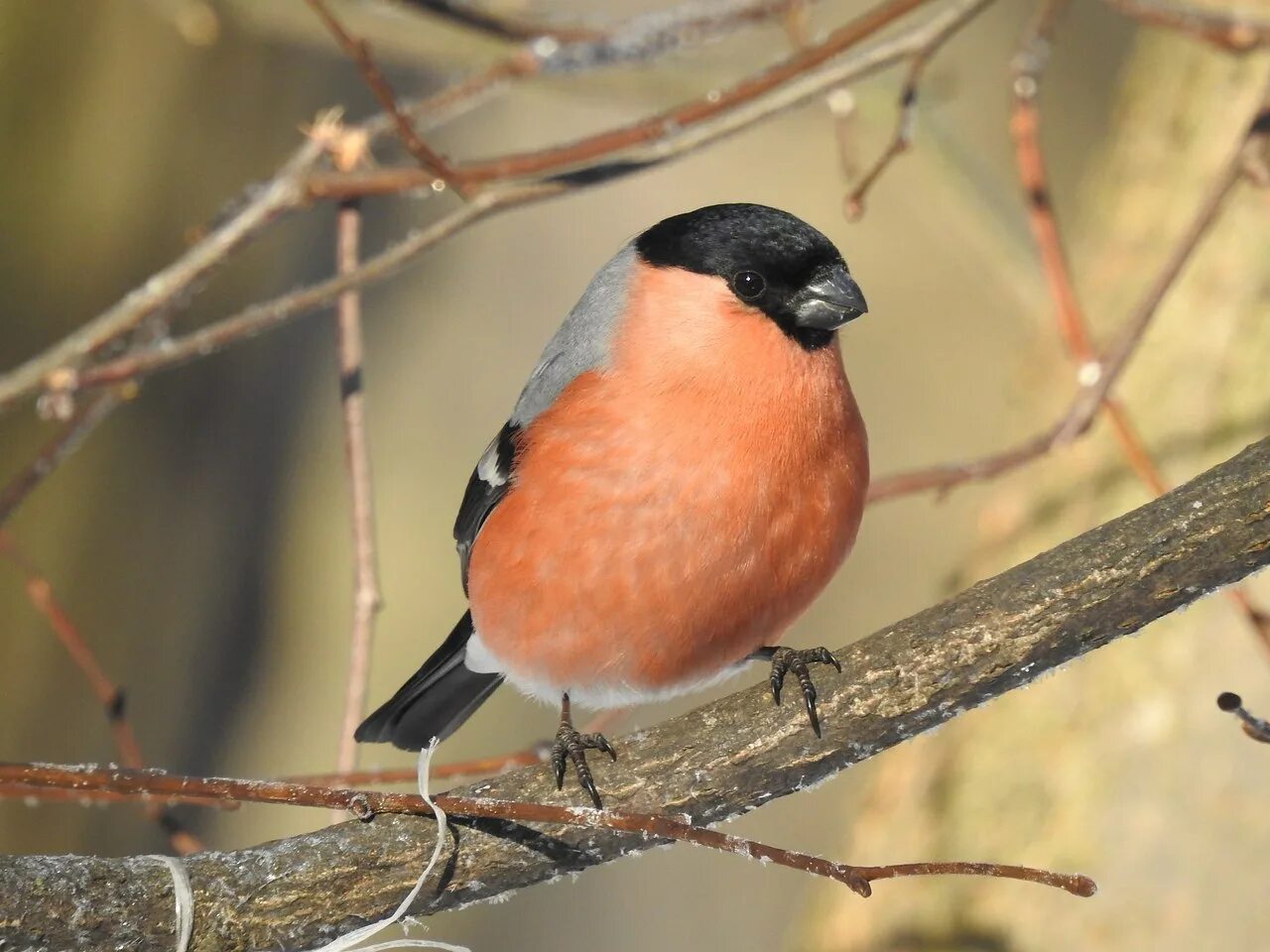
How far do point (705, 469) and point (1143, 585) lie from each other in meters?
0.65

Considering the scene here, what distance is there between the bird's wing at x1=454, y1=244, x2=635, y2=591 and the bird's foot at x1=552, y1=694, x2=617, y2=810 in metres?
0.51

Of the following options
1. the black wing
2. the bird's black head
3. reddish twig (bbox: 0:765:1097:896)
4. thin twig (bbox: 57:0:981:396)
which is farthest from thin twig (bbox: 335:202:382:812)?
reddish twig (bbox: 0:765:1097:896)

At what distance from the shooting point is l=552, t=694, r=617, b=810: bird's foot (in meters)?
1.86

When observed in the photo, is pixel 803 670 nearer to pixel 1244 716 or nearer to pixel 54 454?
pixel 1244 716

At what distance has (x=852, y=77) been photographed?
2.37 m

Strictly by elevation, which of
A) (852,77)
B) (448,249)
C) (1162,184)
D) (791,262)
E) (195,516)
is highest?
(448,249)

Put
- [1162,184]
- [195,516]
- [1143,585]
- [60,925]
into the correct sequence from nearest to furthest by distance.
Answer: [60,925] < [1143,585] < [1162,184] < [195,516]

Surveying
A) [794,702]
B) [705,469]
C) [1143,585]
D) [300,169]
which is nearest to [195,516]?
[300,169]

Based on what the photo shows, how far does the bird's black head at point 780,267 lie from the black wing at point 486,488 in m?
0.45

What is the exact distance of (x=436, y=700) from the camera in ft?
9.02

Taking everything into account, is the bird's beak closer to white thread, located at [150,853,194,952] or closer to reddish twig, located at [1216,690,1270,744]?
reddish twig, located at [1216,690,1270,744]

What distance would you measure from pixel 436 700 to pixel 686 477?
91 cm

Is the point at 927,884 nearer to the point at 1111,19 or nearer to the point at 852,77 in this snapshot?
the point at 852,77

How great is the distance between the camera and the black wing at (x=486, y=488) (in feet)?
7.95
